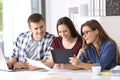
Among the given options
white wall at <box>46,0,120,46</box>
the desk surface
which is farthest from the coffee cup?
white wall at <box>46,0,120,46</box>

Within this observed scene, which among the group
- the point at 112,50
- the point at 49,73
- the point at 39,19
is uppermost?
the point at 39,19

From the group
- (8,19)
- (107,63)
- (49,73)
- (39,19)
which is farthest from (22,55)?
(8,19)

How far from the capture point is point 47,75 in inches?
95.4

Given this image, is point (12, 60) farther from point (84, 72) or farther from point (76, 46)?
point (84, 72)

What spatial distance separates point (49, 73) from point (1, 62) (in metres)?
0.55

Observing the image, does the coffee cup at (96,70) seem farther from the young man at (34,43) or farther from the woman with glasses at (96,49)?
the young man at (34,43)

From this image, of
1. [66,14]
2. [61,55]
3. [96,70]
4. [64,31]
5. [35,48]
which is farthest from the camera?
[66,14]

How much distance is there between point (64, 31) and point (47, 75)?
26.2 inches

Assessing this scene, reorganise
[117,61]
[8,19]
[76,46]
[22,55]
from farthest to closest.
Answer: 1. [8,19]
2. [22,55]
3. [76,46]
4. [117,61]

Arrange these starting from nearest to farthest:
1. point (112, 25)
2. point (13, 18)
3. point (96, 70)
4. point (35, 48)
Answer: point (96, 70) < point (35, 48) < point (112, 25) < point (13, 18)

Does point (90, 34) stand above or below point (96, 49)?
above

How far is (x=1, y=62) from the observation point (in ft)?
9.06

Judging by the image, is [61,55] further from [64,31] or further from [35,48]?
[35,48]

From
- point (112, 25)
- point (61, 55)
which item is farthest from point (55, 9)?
point (61, 55)
